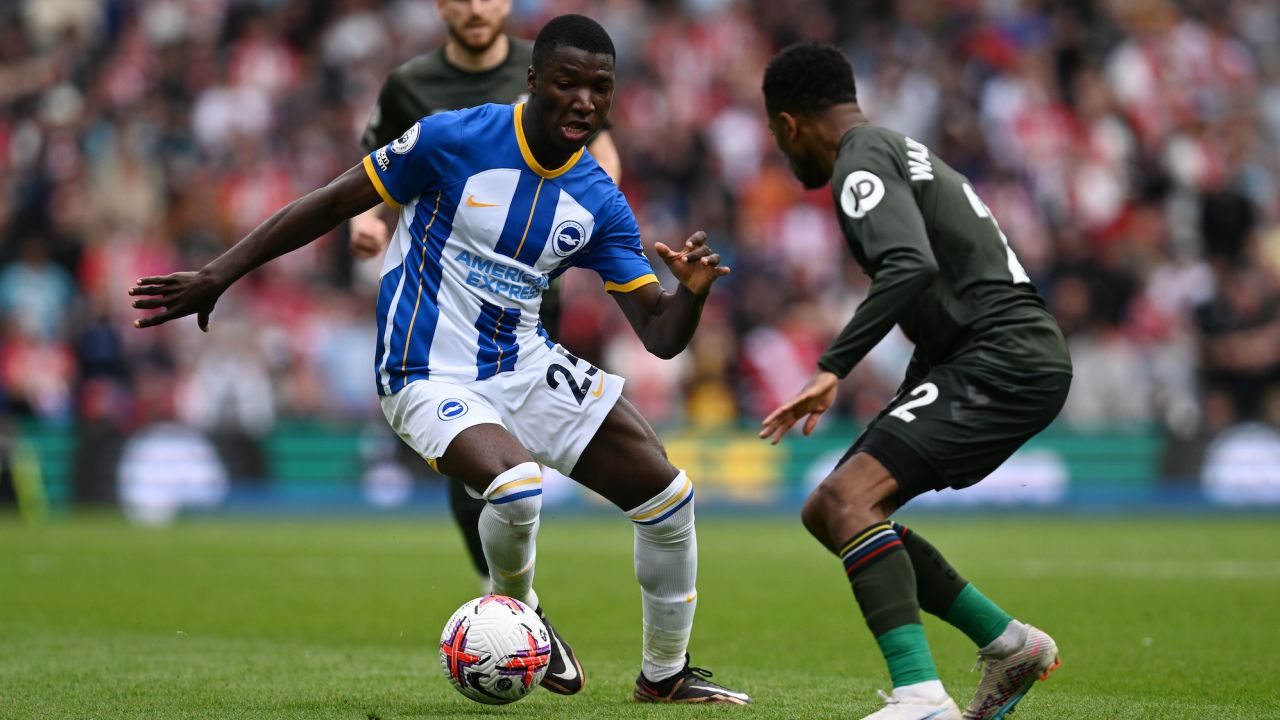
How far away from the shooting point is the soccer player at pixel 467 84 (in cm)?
803

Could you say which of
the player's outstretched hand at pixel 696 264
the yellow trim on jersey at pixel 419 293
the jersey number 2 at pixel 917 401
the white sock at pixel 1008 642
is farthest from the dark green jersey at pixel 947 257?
Result: the yellow trim on jersey at pixel 419 293

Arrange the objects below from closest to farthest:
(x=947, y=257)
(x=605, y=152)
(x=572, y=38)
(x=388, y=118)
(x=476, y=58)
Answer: (x=947, y=257)
(x=572, y=38)
(x=605, y=152)
(x=476, y=58)
(x=388, y=118)

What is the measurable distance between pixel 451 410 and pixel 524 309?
1.85 feet

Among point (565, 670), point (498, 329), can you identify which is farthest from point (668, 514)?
point (498, 329)

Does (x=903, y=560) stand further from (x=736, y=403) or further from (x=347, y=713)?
(x=736, y=403)

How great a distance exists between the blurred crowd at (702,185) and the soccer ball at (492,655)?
40.0ft

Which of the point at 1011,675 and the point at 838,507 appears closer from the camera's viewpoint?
the point at 838,507

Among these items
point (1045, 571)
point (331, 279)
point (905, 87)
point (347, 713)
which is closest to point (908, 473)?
point (347, 713)

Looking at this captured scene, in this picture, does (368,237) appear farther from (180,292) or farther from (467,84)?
(180,292)

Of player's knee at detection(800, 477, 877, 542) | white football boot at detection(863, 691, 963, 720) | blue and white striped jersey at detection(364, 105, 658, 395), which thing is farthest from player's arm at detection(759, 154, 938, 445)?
blue and white striped jersey at detection(364, 105, 658, 395)

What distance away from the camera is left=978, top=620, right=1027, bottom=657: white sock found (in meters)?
5.75

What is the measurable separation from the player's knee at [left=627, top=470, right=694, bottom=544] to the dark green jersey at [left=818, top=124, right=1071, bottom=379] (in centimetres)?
110

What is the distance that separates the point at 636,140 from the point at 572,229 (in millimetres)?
14726

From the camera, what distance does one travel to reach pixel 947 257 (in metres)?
5.73
